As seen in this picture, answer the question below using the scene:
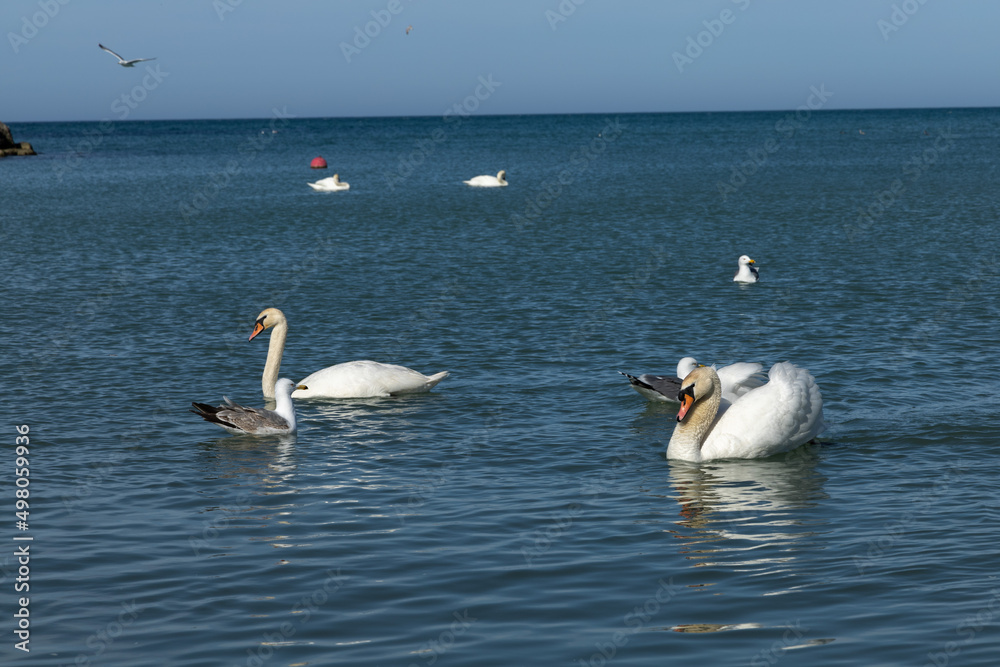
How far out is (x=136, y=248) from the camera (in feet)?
110

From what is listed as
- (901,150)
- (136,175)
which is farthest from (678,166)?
(136,175)

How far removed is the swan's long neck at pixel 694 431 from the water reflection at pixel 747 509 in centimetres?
12

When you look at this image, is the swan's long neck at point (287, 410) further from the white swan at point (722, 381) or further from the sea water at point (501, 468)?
the white swan at point (722, 381)

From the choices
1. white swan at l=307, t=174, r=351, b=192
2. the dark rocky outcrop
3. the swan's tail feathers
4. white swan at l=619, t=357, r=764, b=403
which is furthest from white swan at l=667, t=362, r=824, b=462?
the dark rocky outcrop

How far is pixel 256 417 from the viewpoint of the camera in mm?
12992

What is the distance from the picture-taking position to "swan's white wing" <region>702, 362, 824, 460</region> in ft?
39.2

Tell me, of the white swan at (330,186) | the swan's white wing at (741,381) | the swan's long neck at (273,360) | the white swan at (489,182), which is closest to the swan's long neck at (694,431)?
the swan's white wing at (741,381)

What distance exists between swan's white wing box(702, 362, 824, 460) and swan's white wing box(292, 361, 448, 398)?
4499mm

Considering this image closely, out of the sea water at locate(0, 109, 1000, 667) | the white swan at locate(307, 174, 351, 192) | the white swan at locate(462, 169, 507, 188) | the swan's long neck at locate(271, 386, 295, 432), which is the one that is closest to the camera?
the sea water at locate(0, 109, 1000, 667)

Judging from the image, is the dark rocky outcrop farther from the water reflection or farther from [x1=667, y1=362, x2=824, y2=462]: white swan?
the water reflection

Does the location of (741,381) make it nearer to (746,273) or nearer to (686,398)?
(686,398)

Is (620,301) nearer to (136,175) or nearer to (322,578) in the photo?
(322,578)

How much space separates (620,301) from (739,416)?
11.0 metres

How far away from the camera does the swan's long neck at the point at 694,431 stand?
11961 mm
